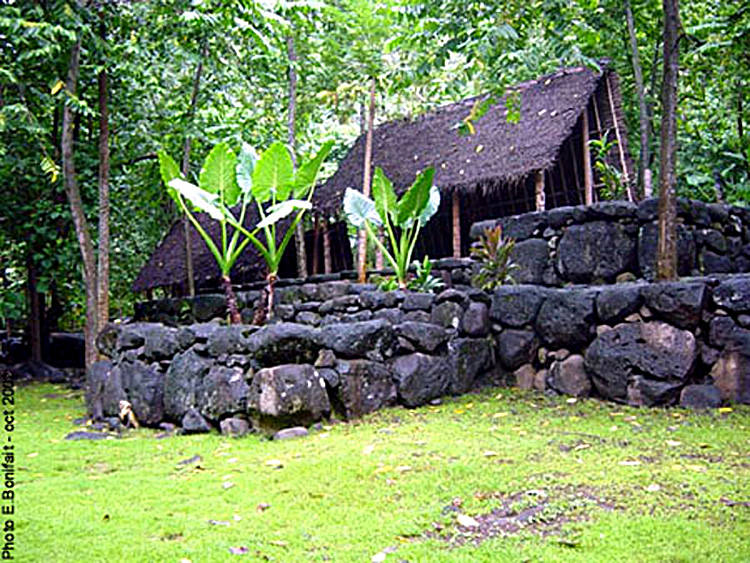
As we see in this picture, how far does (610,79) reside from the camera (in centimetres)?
1253

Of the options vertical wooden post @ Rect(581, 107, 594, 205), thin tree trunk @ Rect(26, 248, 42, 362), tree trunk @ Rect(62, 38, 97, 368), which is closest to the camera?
tree trunk @ Rect(62, 38, 97, 368)

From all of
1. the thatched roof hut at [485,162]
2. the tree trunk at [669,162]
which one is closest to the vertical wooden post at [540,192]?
the thatched roof hut at [485,162]

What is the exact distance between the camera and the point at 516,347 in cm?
703

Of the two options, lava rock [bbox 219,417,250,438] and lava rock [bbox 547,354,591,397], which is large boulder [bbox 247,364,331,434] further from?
lava rock [bbox 547,354,591,397]

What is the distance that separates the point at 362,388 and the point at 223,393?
1.31m

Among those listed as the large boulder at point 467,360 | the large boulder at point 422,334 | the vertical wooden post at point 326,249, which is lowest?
the large boulder at point 467,360

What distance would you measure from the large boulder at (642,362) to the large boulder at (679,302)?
0.26 ft

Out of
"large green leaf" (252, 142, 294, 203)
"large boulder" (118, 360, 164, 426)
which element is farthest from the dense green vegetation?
"large boulder" (118, 360, 164, 426)

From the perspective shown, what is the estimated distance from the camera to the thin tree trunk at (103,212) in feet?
32.2

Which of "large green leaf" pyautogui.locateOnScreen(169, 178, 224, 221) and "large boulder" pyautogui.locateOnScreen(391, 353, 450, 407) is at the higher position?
"large green leaf" pyautogui.locateOnScreen(169, 178, 224, 221)

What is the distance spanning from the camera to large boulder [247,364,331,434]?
5.94 m

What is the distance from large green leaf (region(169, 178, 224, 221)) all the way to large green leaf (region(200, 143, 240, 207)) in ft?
0.35

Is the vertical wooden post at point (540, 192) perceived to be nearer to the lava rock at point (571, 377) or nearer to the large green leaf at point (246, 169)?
the large green leaf at point (246, 169)

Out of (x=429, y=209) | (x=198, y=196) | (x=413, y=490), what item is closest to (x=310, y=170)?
(x=198, y=196)
